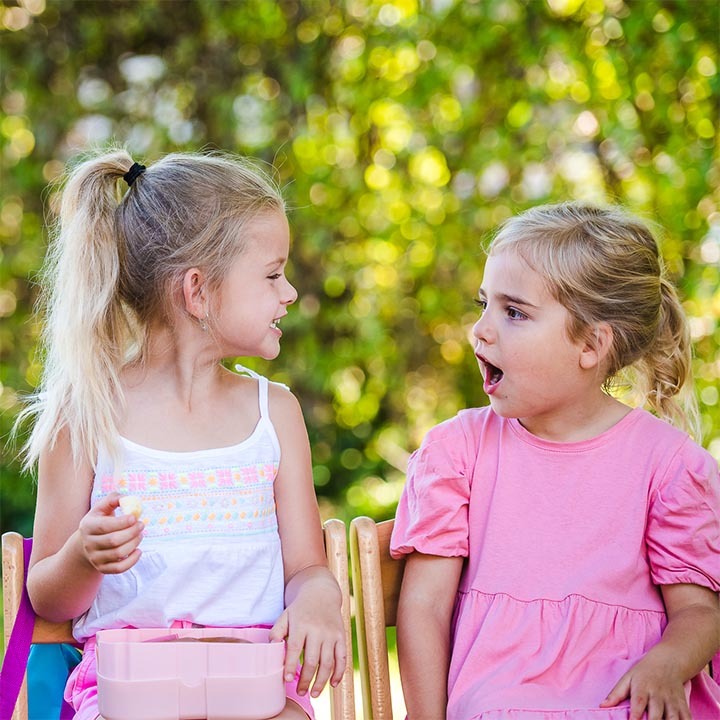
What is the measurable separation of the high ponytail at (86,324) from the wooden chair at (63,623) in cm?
17

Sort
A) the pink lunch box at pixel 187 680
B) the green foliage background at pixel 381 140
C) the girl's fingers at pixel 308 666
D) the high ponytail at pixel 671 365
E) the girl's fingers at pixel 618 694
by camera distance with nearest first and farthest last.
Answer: the pink lunch box at pixel 187 680 < the girl's fingers at pixel 308 666 < the girl's fingers at pixel 618 694 < the high ponytail at pixel 671 365 < the green foliage background at pixel 381 140

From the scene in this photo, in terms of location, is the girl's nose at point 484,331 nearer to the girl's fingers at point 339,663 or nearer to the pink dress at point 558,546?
the pink dress at point 558,546

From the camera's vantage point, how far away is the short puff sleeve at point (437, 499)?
6.55 ft

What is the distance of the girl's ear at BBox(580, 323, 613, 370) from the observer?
2.05 m

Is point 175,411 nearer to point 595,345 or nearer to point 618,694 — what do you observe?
point 595,345

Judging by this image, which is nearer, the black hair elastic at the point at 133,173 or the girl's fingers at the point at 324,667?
the girl's fingers at the point at 324,667

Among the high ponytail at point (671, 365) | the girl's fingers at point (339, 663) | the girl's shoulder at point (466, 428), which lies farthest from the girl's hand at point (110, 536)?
the high ponytail at point (671, 365)

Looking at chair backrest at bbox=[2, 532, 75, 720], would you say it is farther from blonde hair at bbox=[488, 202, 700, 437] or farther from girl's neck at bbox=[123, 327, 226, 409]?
blonde hair at bbox=[488, 202, 700, 437]

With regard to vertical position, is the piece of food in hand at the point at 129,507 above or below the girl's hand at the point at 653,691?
above

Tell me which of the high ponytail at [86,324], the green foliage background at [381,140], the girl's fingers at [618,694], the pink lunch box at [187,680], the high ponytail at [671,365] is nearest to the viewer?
the pink lunch box at [187,680]

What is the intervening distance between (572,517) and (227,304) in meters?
0.74

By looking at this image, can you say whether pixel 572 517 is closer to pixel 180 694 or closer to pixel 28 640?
pixel 180 694

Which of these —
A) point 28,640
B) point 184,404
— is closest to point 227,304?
point 184,404

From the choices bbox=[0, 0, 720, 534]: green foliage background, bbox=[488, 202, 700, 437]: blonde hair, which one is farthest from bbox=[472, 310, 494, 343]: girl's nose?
bbox=[0, 0, 720, 534]: green foliage background
